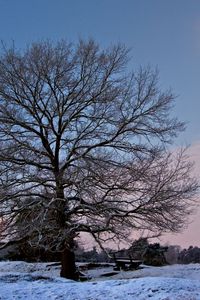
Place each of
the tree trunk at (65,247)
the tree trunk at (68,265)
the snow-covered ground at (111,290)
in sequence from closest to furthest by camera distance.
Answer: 1. the snow-covered ground at (111,290)
2. the tree trunk at (65,247)
3. the tree trunk at (68,265)

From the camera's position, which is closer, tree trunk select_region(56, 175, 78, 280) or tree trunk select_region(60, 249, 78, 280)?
tree trunk select_region(56, 175, 78, 280)

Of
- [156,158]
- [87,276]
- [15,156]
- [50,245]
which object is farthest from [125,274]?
[15,156]

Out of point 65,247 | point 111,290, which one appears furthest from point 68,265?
point 111,290

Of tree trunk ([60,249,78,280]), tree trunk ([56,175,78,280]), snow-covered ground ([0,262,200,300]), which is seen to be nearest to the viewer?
snow-covered ground ([0,262,200,300])

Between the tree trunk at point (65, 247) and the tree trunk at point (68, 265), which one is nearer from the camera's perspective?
the tree trunk at point (65, 247)

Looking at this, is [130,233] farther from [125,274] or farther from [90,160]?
[90,160]

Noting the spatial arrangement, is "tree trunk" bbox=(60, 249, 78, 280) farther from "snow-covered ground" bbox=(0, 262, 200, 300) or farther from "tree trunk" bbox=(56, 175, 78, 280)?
"snow-covered ground" bbox=(0, 262, 200, 300)

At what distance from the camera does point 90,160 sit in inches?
683

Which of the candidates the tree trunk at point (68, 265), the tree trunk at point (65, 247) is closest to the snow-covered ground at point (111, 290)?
the tree trunk at point (65, 247)

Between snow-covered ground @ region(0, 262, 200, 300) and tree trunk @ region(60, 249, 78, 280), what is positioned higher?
tree trunk @ region(60, 249, 78, 280)

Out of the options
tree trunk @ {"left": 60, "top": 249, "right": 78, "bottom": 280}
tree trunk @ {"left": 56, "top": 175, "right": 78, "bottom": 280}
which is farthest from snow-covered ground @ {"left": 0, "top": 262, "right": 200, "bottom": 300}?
tree trunk @ {"left": 60, "top": 249, "right": 78, "bottom": 280}

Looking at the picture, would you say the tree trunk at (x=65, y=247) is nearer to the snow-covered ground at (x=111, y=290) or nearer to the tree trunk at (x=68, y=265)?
the tree trunk at (x=68, y=265)

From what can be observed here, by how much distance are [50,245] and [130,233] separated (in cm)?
320

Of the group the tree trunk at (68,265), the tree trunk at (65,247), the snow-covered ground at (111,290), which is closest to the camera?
the snow-covered ground at (111,290)
